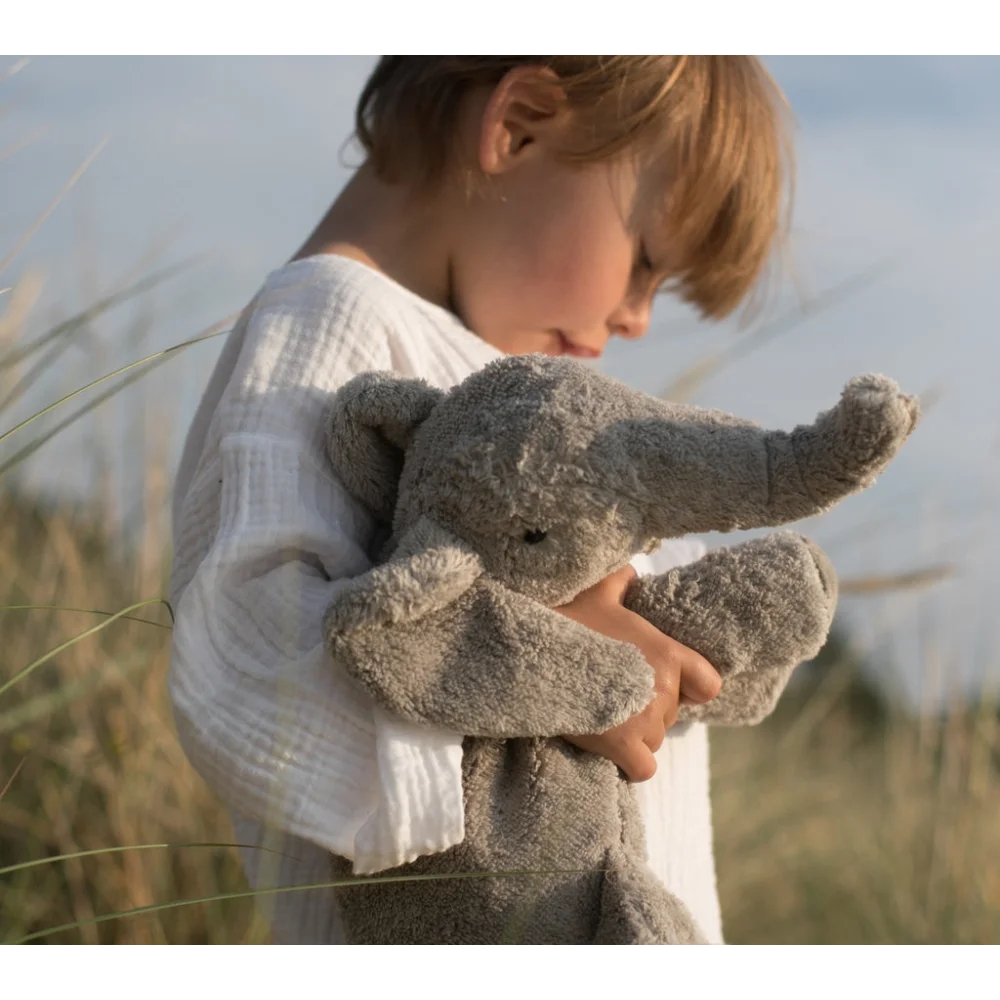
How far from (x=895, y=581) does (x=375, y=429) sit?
104 cm

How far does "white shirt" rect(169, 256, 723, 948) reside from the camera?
3.09ft

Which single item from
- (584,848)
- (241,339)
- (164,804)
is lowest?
(164,804)

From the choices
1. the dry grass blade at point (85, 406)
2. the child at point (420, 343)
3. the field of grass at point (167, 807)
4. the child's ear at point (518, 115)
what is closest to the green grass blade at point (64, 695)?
the field of grass at point (167, 807)

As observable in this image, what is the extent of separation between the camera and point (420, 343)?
4.00 ft

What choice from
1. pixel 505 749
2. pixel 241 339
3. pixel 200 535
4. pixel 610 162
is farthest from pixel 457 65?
pixel 505 749

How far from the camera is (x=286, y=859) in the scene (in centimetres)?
116

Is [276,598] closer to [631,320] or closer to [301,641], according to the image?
[301,641]

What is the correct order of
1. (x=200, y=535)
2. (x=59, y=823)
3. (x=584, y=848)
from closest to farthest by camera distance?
(x=584, y=848) → (x=200, y=535) → (x=59, y=823)

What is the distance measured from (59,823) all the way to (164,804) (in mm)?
171

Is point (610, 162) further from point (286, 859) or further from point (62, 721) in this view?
point (62, 721)

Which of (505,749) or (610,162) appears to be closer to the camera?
(505,749)

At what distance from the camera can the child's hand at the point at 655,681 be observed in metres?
0.99

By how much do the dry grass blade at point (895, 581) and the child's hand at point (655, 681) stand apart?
757 millimetres

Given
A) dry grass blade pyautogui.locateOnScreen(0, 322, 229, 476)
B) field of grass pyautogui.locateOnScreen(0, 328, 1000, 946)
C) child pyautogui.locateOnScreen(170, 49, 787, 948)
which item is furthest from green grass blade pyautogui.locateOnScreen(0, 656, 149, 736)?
dry grass blade pyautogui.locateOnScreen(0, 322, 229, 476)
